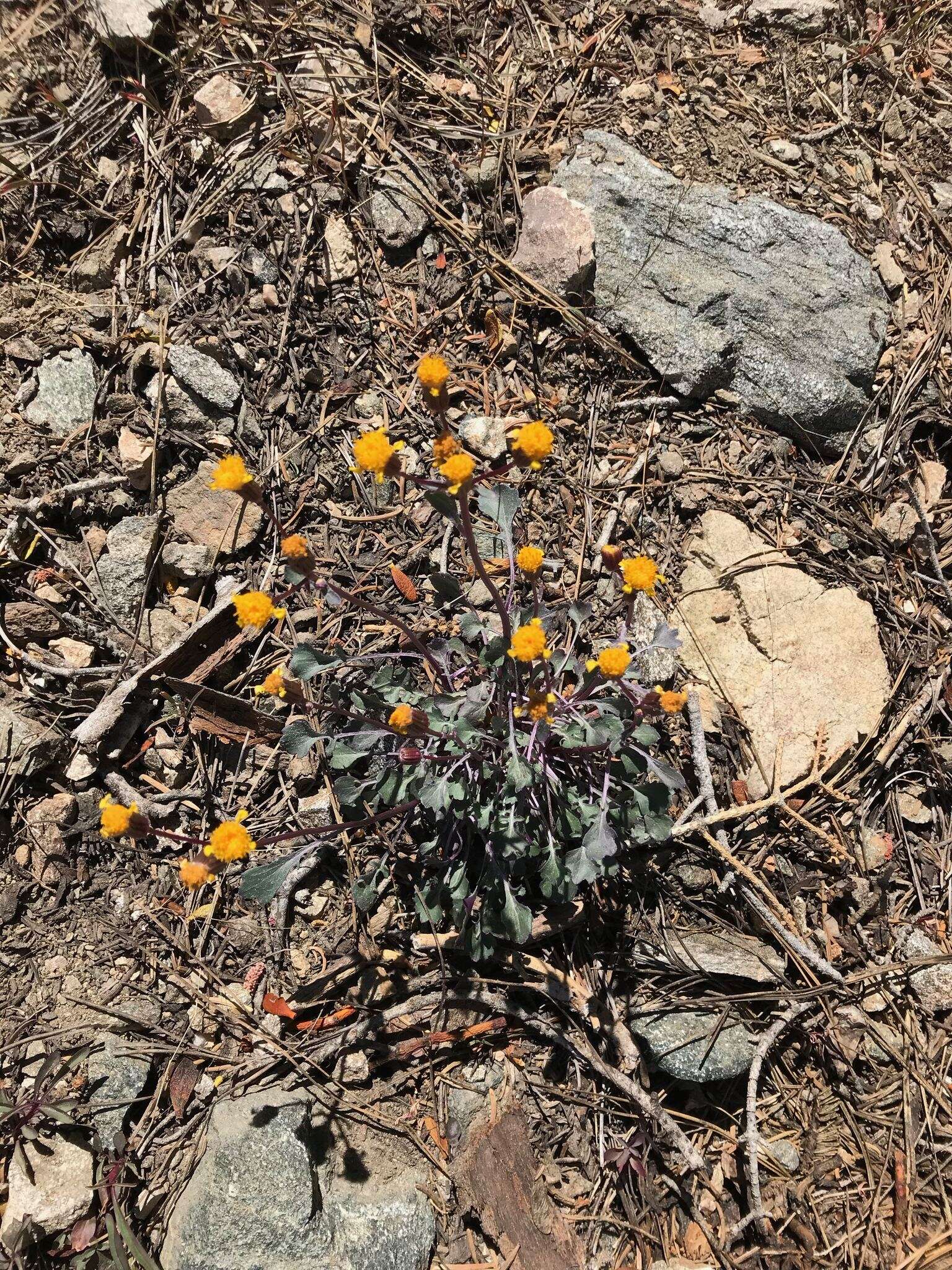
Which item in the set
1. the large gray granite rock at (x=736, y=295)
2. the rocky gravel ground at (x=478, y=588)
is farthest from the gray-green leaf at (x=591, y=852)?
the large gray granite rock at (x=736, y=295)

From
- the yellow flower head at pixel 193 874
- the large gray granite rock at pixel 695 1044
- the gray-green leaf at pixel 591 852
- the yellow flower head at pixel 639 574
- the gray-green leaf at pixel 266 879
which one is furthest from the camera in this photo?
the large gray granite rock at pixel 695 1044

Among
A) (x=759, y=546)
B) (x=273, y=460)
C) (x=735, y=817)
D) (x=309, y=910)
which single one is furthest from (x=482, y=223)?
(x=309, y=910)

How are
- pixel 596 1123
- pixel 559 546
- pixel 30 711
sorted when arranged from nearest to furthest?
pixel 596 1123 → pixel 30 711 → pixel 559 546

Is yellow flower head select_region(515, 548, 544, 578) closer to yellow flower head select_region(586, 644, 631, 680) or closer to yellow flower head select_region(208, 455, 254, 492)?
yellow flower head select_region(586, 644, 631, 680)

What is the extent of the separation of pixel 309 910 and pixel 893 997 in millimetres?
2263

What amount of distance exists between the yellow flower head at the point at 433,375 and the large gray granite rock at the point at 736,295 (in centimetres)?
159

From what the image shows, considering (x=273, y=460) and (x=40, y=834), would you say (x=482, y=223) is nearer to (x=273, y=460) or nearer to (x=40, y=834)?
(x=273, y=460)

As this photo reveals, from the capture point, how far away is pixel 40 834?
3.25 meters

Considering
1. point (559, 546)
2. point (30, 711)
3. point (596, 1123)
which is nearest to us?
point (596, 1123)

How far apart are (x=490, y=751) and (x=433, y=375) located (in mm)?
1330

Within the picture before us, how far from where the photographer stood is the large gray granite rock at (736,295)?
3.56m

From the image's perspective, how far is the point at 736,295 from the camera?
358 centimetres

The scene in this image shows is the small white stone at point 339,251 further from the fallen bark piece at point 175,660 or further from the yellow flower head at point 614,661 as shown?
the yellow flower head at point 614,661

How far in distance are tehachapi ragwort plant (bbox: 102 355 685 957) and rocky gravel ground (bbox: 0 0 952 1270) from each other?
20cm
